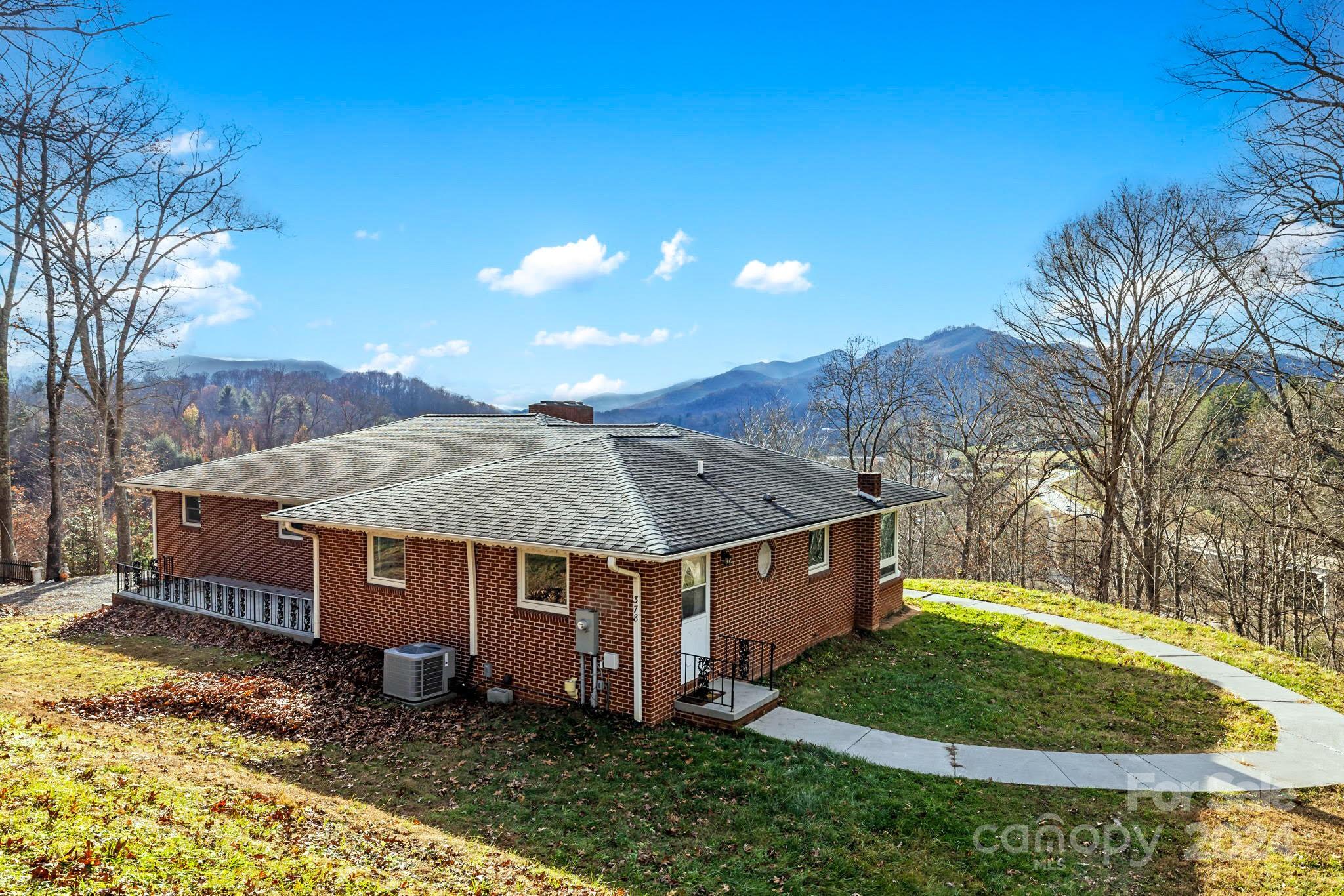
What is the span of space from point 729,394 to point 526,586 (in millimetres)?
104627

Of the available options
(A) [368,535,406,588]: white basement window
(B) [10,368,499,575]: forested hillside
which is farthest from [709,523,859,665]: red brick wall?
(B) [10,368,499,575]: forested hillside

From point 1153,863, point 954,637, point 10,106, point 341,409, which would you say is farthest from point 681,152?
point 341,409

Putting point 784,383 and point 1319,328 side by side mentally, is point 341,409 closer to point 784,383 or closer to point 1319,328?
point 784,383

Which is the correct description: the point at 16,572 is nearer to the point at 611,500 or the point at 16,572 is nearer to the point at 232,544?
the point at 232,544

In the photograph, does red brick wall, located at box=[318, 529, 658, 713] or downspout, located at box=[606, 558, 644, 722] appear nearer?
downspout, located at box=[606, 558, 644, 722]

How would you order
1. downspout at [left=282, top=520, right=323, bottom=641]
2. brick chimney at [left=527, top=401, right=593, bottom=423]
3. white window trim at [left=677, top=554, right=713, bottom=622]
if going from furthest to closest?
brick chimney at [left=527, top=401, right=593, bottom=423] < downspout at [left=282, top=520, right=323, bottom=641] < white window trim at [left=677, top=554, right=713, bottom=622]

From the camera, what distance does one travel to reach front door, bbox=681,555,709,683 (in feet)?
33.0

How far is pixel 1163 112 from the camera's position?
11406 millimetres

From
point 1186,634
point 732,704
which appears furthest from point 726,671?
point 1186,634

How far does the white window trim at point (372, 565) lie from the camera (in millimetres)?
11680

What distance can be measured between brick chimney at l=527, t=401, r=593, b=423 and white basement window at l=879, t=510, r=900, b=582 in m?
8.74

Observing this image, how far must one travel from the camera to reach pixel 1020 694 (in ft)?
37.2

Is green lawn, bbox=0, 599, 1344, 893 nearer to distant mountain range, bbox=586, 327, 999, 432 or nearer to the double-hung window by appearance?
the double-hung window

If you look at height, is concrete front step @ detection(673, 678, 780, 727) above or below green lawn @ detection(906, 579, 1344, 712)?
above
